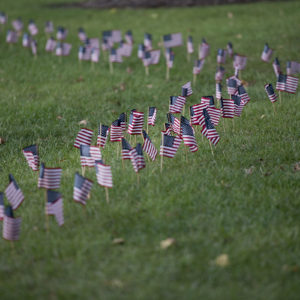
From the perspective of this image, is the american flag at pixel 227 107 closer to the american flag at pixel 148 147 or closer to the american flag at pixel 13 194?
the american flag at pixel 148 147

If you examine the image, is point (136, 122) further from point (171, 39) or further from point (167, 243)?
A: point (171, 39)

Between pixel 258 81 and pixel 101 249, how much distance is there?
4956mm

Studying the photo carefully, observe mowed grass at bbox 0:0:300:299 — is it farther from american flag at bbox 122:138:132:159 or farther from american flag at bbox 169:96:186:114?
american flag at bbox 169:96:186:114

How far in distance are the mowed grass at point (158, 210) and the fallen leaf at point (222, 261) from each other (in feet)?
0.09

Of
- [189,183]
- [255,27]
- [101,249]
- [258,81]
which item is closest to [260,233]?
[189,183]

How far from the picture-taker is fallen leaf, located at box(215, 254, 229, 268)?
3094mm

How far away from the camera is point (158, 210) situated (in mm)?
3758

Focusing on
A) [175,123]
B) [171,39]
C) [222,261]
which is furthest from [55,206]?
[171,39]

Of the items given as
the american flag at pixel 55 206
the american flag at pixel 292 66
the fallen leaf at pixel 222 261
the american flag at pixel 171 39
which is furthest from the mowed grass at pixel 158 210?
the american flag at pixel 171 39

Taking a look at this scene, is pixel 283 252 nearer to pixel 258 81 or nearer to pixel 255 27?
pixel 258 81

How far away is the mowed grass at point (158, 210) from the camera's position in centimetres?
301

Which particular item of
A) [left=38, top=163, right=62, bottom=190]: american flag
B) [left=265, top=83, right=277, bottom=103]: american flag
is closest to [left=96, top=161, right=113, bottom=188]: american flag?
[left=38, top=163, right=62, bottom=190]: american flag

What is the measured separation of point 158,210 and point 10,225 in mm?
1143

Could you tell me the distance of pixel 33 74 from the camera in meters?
8.46
